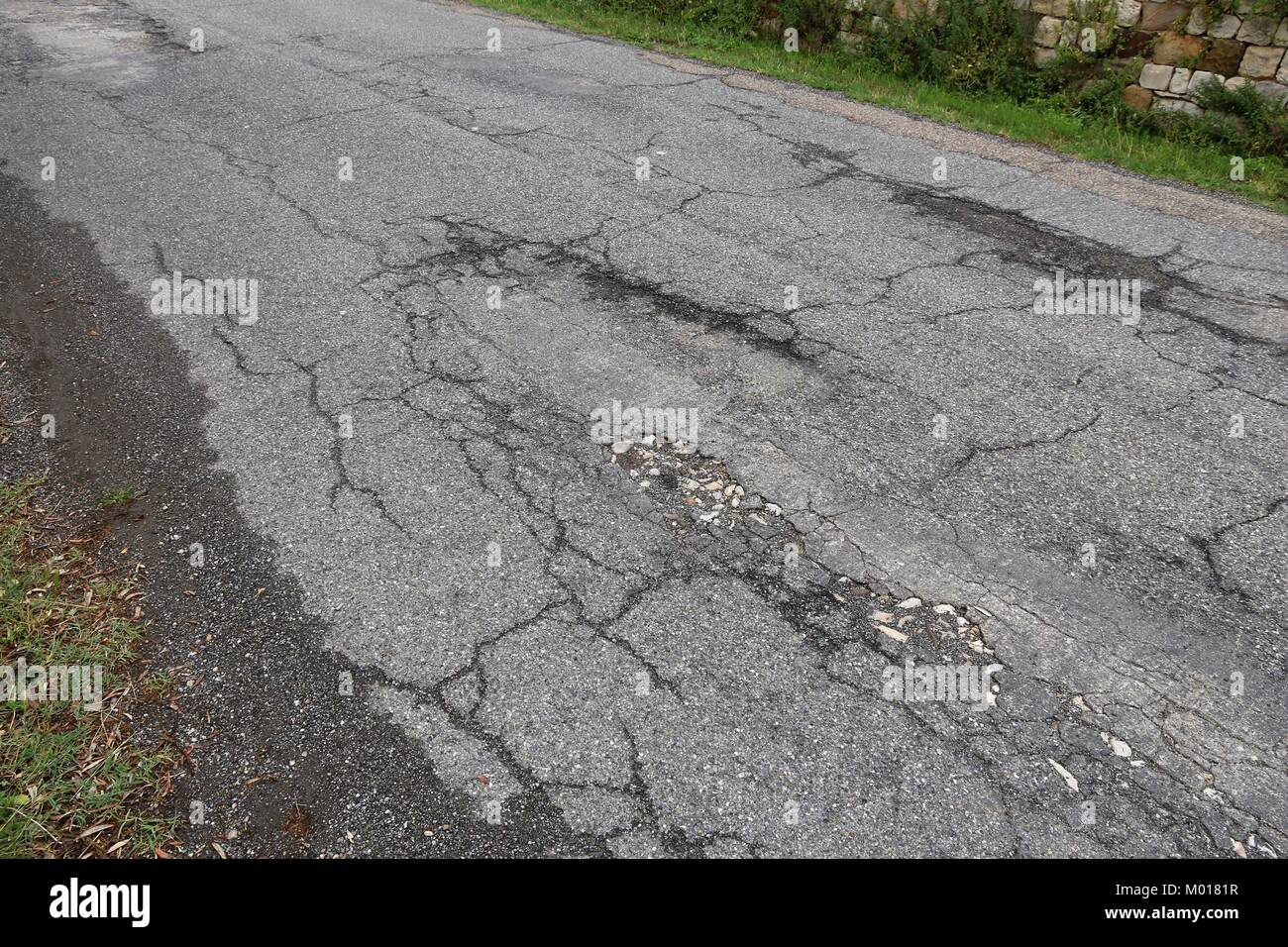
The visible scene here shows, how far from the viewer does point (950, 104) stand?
8977 millimetres

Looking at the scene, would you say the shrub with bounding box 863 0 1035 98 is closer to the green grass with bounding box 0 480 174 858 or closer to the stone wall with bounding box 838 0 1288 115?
the stone wall with bounding box 838 0 1288 115

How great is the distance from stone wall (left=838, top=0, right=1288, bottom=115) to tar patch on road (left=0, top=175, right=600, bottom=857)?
862 centimetres

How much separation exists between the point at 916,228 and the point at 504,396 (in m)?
3.49

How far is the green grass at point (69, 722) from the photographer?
2.77 m

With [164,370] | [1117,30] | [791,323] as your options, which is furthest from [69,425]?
[1117,30]

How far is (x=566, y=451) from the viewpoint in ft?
14.1

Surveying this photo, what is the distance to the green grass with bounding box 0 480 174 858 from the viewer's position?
2.77 metres

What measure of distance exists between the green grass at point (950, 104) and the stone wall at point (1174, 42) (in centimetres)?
53

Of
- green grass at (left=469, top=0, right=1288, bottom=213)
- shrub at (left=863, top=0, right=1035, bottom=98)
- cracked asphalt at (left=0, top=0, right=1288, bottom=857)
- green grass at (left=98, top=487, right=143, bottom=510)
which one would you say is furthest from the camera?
shrub at (left=863, top=0, right=1035, bottom=98)

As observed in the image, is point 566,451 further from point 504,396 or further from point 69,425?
point 69,425

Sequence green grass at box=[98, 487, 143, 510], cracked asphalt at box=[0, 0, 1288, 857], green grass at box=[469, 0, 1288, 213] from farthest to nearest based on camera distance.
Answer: green grass at box=[469, 0, 1288, 213] → green grass at box=[98, 487, 143, 510] → cracked asphalt at box=[0, 0, 1288, 857]

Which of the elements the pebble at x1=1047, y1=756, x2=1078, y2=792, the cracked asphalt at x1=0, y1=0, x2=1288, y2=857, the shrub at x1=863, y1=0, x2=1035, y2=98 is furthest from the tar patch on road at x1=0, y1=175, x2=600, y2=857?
the shrub at x1=863, y1=0, x2=1035, y2=98

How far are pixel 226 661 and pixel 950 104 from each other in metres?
8.59
